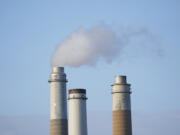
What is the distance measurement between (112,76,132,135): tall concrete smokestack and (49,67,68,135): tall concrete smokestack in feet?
27.2

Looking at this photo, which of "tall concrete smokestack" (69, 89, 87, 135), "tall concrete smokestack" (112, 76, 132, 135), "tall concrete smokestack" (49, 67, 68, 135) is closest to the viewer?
"tall concrete smokestack" (69, 89, 87, 135)

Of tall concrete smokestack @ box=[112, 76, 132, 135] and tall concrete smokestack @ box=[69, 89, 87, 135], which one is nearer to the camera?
tall concrete smokestack @ box=[69, 89, 87, 135]

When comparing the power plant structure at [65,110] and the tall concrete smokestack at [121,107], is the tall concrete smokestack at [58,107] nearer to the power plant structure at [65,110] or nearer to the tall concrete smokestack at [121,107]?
the power plant structure at [65,110]

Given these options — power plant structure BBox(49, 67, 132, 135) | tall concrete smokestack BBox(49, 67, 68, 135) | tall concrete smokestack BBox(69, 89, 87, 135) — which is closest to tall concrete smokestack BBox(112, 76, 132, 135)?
power plant structure BBox(49, 67, 132, 135)

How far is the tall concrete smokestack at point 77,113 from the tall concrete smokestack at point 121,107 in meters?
6.31

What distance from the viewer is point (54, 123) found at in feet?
211

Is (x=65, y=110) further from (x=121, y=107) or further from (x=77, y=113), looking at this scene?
(x=121, y=107)

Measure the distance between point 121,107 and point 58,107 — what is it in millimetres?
10141

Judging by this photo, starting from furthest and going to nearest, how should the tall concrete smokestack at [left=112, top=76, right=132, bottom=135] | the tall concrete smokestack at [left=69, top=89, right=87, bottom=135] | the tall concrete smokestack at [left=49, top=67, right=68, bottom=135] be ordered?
the tall concrete smokestack at [left=112, top=76, right=132, bottom=135] → the tall concrete smokestack at [left=49, top=67, right=68, bottom=135] → the tall concrete smokestack at [left=69, top=89, right=87, bottom=135]

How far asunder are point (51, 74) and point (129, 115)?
13.6m

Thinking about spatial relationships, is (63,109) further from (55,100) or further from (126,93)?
(126,93)

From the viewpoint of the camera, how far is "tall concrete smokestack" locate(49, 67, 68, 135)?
64.2 metres

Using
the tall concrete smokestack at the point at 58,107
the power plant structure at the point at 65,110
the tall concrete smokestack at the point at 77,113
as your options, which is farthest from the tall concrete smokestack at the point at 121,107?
the tall concrete smokestack at the point at 58,107

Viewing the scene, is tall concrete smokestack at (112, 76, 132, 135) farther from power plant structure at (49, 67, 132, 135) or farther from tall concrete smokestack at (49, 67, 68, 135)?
tall concrete smokestack at (49, 67, 68, 135)
